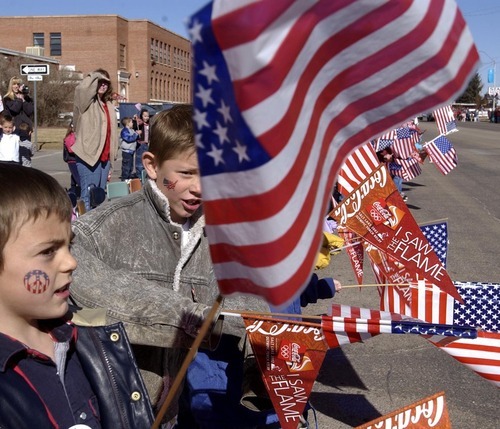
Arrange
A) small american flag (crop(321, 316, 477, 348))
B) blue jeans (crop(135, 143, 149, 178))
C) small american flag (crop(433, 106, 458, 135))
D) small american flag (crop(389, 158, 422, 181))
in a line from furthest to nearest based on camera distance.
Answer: blue jeans (crop(135, 143, 149, 178)) < small american flag (crop(389, 158, 422, 181)) < small american flag (crop(433, 106, 458, 135)) < small american flag (crop(321, 316, 477, 348))

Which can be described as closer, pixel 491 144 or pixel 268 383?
pixel 268 383

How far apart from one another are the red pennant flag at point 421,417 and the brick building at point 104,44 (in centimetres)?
7103

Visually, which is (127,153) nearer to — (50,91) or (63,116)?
(63,116)

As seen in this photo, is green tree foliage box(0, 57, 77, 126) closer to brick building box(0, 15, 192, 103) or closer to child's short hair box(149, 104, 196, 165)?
brick building box(0, 15, 192, 103)

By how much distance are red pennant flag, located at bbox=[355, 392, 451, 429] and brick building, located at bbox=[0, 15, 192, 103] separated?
A: 71029 mm

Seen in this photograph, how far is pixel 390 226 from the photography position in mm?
4105

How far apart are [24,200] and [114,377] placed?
1.75ft

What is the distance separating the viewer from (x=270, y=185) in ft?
5.32

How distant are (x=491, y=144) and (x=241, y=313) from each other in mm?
31705

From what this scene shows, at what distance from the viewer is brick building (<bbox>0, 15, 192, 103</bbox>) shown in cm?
7362

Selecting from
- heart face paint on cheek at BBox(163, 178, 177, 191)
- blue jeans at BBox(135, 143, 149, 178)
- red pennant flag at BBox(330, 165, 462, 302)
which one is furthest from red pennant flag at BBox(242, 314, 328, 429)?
blue jeans at BBox(135, 143, 149, 178)

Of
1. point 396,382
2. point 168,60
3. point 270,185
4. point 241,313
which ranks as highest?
point 168,60

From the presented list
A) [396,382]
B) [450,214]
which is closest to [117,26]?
[450,214]

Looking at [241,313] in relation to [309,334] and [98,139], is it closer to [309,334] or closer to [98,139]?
[309,334]
